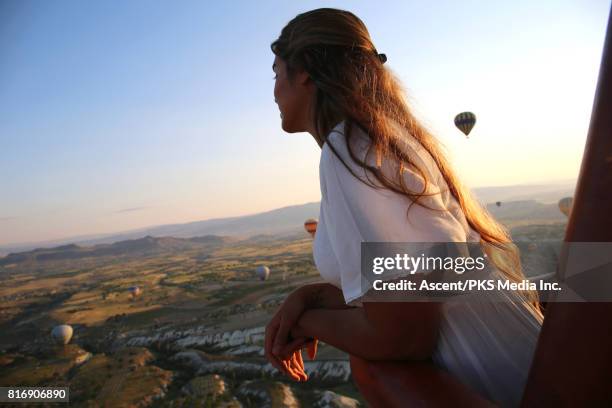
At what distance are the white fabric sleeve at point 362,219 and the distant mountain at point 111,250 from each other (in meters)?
108

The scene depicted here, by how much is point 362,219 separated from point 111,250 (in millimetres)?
119097

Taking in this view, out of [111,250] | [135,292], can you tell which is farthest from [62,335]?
[111,250]

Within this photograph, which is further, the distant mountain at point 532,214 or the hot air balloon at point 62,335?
the distant mountain at point 532,214

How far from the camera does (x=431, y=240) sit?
0.86 metres

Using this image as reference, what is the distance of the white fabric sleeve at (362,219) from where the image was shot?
0.83 m

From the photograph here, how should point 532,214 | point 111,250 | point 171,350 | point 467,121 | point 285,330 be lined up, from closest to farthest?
point 285,330 → point 171,350 → point 467,121 → point 532,214 → point 111,250

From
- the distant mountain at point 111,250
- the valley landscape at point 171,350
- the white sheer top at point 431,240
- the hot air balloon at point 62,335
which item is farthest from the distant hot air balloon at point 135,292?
the distant mountain at point 111,250

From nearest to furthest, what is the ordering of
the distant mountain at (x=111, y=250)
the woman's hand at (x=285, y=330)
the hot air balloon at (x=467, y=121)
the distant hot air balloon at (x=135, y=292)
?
the woman's hand at (x=285, y=330)
the hot air balloon at (x=467, y=121)
the distant hot air balloon at (x=135, y=292)
the distant mountain at (x=111, y=250)

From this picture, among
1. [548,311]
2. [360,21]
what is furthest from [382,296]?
Result: [360,21]

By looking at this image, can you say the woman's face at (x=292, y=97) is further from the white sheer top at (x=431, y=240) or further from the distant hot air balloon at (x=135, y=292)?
the distant hot air balloon at (x=135, y=292)

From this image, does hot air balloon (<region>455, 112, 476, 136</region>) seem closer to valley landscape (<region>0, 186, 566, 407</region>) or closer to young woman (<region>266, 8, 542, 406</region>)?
valley landscape (<region>0, 186, 566, 407</region>)

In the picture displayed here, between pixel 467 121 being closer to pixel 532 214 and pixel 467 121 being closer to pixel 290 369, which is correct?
pixel 290 369

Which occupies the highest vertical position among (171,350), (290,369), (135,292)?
(290,369)

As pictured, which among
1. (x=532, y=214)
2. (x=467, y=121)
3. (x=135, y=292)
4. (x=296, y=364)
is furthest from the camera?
(x=532, y=214)
